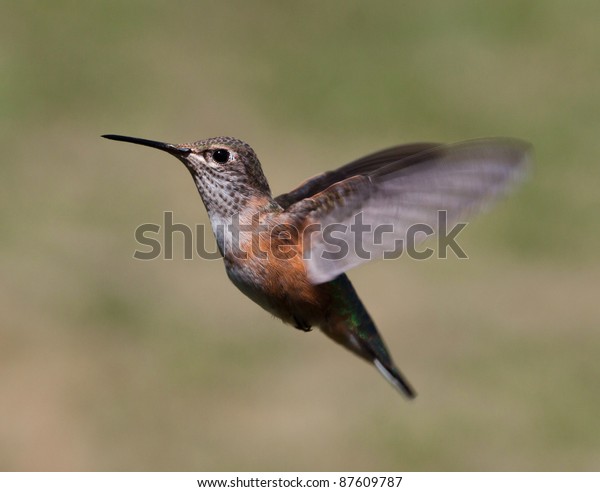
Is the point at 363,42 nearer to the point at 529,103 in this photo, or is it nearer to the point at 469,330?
the point at 529,103

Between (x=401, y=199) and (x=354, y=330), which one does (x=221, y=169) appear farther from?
(x=354, y=330)

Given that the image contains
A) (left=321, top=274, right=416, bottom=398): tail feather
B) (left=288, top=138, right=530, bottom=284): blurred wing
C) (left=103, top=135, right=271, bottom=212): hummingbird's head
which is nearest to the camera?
(left=288, top=138, right=530, bottom=284): blurred wing

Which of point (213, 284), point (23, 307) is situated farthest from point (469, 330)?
point (23, 307)

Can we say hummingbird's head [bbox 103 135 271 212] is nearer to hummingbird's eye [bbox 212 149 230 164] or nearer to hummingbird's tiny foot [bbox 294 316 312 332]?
hummingbird's eye [bbox 212 149 230 164]

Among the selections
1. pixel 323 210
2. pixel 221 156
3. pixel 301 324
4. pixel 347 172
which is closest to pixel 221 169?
pixel 221 156
